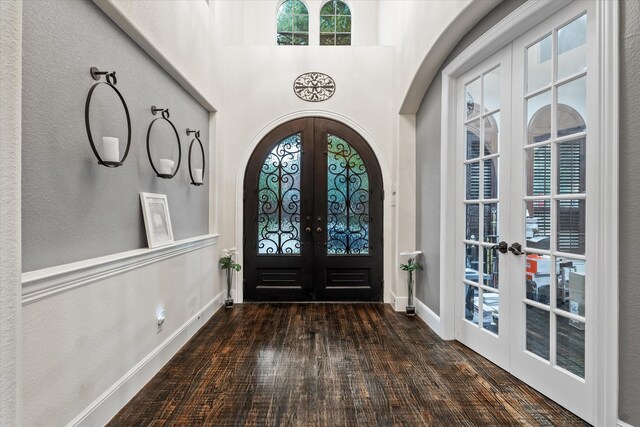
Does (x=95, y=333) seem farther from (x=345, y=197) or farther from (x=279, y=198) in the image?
(x=345, y=197)

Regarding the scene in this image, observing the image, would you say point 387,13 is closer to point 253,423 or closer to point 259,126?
point 259,126

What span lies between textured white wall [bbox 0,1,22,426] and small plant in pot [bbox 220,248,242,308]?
120 inches

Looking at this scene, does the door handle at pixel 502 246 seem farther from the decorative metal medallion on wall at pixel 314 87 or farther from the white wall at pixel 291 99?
the decorative metal medallion on wall at pixel 314 87

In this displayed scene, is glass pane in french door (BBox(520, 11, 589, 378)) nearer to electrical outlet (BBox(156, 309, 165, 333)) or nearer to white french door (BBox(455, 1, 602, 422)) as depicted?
white french door (BBox(455, 1, 602, 422))

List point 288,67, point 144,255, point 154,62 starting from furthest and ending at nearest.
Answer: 1. point 288,67
2. point 154,62
3. point 144,255

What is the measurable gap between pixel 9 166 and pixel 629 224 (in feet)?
7.36

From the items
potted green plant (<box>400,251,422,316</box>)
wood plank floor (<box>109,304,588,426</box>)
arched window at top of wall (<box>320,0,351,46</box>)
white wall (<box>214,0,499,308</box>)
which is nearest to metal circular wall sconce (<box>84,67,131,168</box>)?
wood plank floor (<box>109,304,588,426</box>)

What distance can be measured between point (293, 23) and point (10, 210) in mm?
4758

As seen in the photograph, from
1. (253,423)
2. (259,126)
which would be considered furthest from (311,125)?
(253,423)

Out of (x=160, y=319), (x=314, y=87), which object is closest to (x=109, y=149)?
(x=160, y=319)

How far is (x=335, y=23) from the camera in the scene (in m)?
4.98

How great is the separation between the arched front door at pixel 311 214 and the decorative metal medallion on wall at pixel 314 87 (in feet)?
0.86

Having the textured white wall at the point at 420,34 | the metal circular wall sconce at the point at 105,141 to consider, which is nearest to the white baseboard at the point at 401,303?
the textured white wall at the point at 420,34

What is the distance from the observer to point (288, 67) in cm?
420
